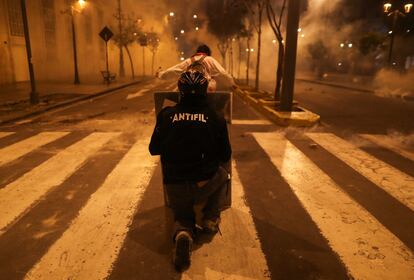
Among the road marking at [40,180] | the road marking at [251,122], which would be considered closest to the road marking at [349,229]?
the road marking at [40,180]

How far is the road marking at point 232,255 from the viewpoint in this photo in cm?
279

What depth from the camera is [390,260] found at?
2.98 meters

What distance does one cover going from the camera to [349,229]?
3520mm

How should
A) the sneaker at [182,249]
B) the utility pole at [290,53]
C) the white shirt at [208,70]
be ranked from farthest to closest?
1. the utility pole at [290,53]
2. the white shirt at [208,70]
3. the sneaker at [182,249]

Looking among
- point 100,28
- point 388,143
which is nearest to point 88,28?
point 100,28

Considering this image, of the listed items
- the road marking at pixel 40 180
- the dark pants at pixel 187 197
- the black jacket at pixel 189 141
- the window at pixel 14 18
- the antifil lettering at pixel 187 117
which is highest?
the window at pixel 14 18

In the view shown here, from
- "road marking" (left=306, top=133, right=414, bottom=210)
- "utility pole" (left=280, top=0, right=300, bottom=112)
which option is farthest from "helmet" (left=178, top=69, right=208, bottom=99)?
"utility pole" (left=280, top=0, right=300, bottom=112)

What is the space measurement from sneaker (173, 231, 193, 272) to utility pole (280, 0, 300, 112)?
7.70 m

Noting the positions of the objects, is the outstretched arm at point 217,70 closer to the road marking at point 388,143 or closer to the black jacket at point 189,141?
the black jacket at point 189,141

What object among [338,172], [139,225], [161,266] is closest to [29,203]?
[139,225]

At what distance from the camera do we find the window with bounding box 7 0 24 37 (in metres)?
23.2

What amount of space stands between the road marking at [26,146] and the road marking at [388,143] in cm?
655

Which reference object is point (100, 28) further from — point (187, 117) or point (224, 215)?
point (187, 117)

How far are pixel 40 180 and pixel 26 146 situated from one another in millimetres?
2110
